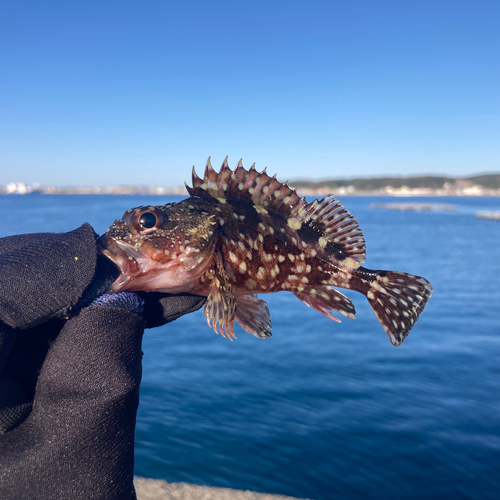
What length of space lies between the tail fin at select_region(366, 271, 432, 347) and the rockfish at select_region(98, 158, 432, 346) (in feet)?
0.04

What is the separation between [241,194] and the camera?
17.0 ft

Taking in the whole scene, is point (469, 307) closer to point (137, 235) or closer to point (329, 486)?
point (329, 486)

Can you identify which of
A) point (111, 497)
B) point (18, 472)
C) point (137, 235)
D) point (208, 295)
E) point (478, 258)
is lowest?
point (478, 258)

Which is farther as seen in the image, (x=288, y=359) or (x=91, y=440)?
(x=288, y=359)

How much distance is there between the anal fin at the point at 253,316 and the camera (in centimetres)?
474

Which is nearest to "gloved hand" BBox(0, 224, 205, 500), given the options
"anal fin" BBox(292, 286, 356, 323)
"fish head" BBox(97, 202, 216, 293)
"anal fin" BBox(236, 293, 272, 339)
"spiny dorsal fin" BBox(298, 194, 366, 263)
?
"fish head" BBox(97, 202, 216, 293)

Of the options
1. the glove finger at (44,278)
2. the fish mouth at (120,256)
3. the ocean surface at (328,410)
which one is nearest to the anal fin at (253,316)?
the fish mouth at (120,256)

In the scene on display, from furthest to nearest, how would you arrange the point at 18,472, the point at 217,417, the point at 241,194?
1. the point at 217,417
2. the point at 241,194
3. the point at 18,472

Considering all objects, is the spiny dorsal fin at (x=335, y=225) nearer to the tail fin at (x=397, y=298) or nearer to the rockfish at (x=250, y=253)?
the rockfish at (x=250, y=253)

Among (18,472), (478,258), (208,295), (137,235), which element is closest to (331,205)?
(208,295)

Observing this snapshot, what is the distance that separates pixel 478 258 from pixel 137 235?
57.2 meters

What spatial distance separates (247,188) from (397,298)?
2.37 meters

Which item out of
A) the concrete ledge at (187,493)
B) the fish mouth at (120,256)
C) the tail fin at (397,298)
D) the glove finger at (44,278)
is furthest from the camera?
the concrete ledge at (187,493)

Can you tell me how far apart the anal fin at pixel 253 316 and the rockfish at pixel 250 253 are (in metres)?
0.01
